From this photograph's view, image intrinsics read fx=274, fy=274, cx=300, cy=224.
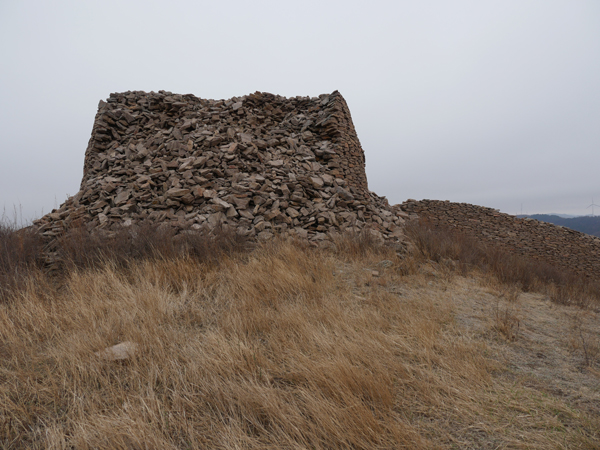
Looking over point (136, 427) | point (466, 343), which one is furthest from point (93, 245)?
point (466, 343)

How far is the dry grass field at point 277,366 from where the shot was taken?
1.50m

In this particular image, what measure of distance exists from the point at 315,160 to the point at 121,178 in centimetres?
563

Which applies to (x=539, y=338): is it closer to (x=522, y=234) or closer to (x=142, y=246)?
(x=142, y=246)

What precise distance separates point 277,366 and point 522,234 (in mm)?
19696

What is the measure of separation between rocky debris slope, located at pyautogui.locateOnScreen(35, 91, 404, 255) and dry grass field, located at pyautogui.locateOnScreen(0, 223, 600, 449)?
2.57 meters

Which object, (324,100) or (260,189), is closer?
(260,189)

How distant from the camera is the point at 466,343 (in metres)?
2.57

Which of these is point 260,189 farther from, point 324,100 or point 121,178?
point 324,100

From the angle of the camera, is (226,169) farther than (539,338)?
Yes

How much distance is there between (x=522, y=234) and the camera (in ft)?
53.7

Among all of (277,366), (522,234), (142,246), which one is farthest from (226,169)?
(522,234)

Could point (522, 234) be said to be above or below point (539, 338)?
above

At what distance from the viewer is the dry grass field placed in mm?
1500

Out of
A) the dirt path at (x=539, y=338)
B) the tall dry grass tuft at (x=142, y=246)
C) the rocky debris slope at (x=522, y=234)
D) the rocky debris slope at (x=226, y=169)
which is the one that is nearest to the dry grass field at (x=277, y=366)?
the dirt path at (x=539, y=338)
